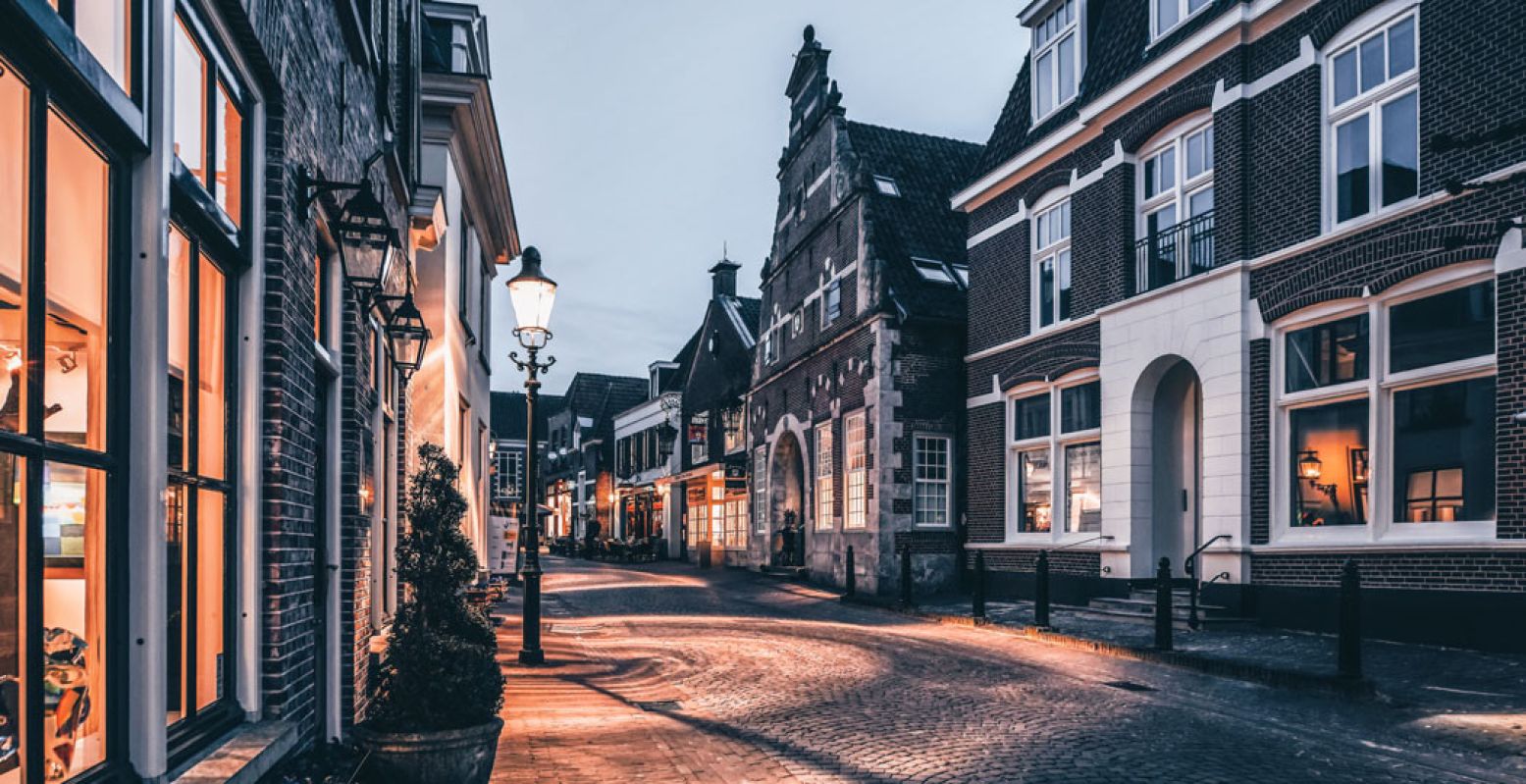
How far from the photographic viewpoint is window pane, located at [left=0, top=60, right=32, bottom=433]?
2.20 metres

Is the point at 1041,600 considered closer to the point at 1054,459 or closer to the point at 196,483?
the point at 1054,459

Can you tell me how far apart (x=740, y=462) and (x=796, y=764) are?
2753 centimetres

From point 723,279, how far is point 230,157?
41118mm

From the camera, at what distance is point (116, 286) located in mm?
2775

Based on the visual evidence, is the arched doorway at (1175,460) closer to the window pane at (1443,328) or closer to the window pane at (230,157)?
the window pane at (1443,328)

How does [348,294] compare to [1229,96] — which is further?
[1229,96]

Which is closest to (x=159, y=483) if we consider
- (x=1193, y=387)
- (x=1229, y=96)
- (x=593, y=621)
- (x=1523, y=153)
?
(x=1523, y=153)

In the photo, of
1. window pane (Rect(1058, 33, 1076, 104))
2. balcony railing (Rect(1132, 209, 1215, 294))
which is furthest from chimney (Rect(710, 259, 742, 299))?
balcony railing (Rect(1132, 209, 1215, 294))

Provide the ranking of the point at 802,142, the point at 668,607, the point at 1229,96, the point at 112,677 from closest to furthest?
1. the point at 112,677
2. the point at 1229,96
3. the point at 668,607
4. the point at 802,142

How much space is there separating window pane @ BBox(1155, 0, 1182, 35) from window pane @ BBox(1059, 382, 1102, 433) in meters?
5.70

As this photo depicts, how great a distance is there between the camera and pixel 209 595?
12.6 ft

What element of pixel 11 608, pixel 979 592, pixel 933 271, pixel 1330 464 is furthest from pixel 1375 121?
pixel 11 608

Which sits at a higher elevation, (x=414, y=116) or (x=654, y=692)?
(x=414, y=116)

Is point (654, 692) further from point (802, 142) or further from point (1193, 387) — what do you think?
point (802, 142)
